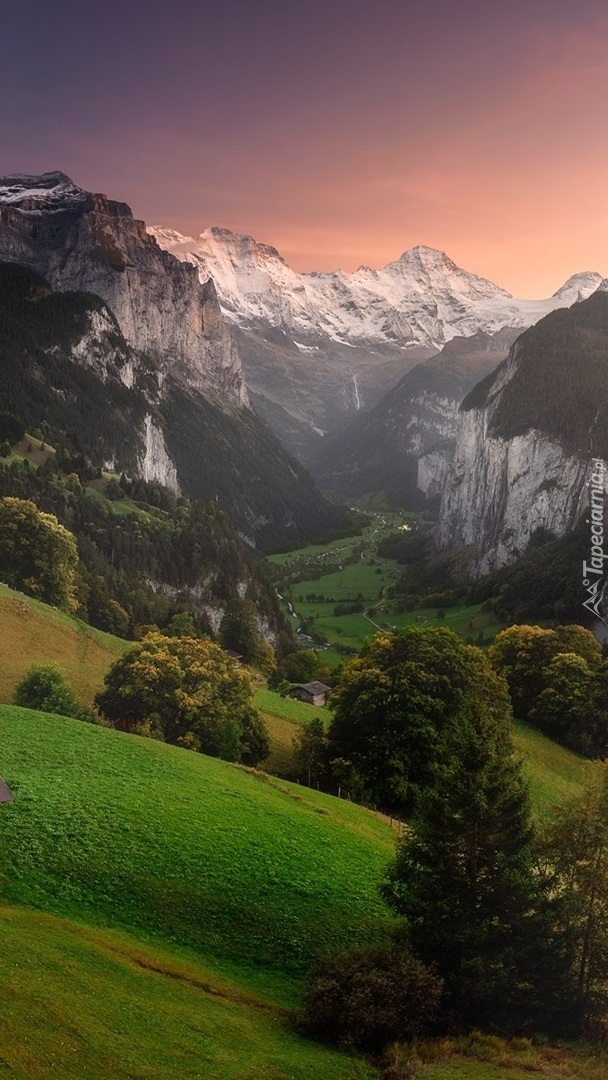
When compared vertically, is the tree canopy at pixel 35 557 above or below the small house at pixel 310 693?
above

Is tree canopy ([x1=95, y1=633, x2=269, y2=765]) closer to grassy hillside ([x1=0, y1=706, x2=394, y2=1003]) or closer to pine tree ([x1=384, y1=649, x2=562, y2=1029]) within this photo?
grassy hillside ([x1=0, y1=706, x2=394, y2=1003])

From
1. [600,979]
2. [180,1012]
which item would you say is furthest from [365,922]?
[180,1012]

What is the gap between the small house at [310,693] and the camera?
91188 mm

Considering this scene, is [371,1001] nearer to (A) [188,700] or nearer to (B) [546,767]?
(A) [188,700]

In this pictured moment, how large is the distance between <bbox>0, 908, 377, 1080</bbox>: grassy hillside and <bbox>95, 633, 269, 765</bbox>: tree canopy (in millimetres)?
30445

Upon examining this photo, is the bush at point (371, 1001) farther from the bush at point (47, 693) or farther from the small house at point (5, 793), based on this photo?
the bush at point (47, 693)

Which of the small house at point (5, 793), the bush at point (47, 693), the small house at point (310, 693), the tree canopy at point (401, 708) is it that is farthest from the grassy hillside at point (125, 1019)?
the small house at point (310, 693)

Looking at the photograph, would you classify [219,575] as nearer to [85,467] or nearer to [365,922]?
[85,467]

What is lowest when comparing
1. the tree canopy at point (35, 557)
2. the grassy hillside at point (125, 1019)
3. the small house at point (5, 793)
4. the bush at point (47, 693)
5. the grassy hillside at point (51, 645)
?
the grassy hillside at point (125, 1019)

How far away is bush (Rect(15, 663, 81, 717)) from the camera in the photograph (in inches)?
2140

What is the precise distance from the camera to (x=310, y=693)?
301ft

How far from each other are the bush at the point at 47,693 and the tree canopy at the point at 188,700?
14.5 feet

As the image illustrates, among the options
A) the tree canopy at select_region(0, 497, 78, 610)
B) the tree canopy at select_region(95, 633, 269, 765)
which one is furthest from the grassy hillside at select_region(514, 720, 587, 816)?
the tree canopy at select_region(0, 497, 78, 610)

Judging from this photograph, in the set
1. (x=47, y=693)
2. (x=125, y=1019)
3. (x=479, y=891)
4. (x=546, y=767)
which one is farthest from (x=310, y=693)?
(x=125, y=1019)
